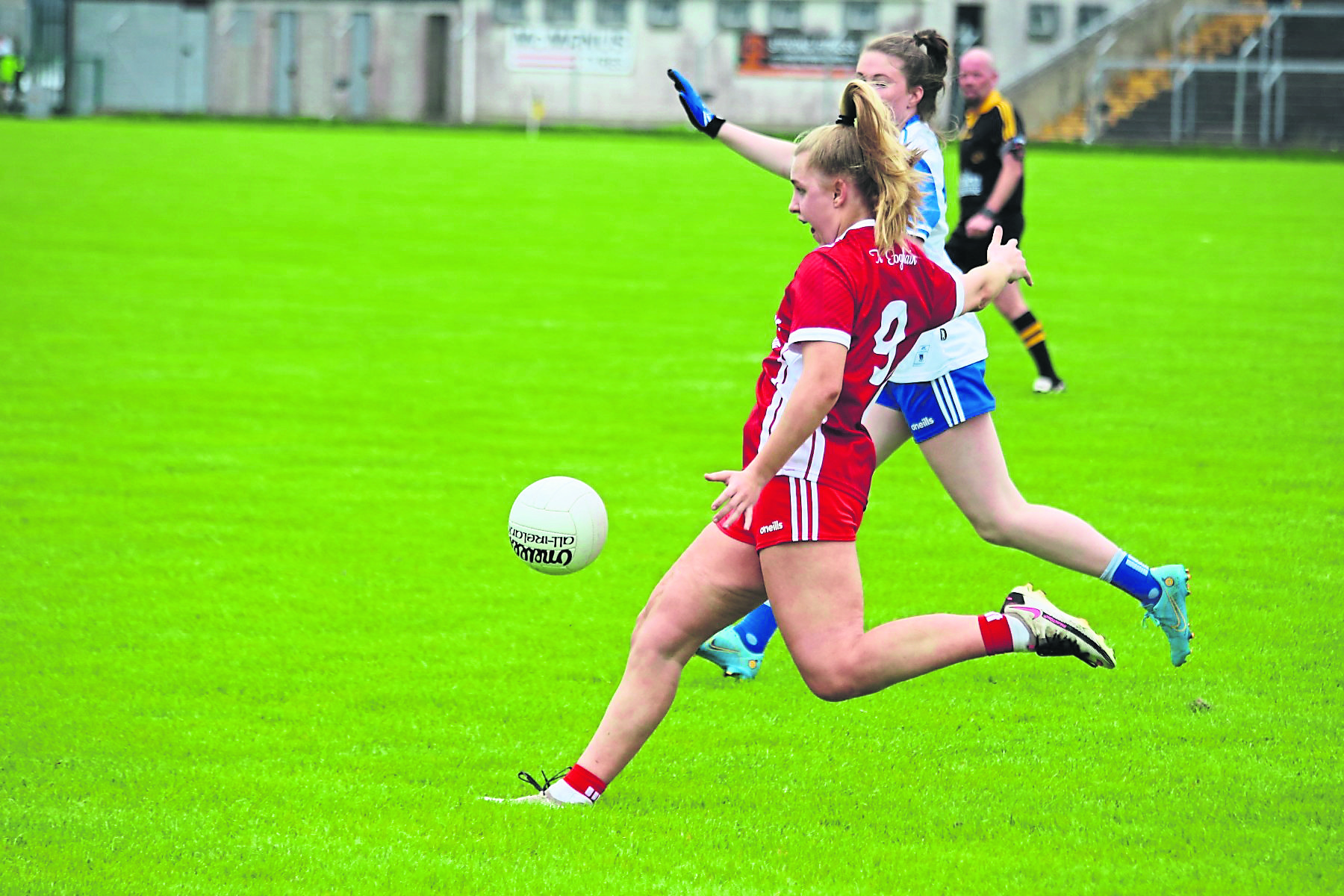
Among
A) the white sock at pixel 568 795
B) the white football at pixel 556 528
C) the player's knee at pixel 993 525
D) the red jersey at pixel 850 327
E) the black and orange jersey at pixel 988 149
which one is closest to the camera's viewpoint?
the red jersey at pixel 850 327

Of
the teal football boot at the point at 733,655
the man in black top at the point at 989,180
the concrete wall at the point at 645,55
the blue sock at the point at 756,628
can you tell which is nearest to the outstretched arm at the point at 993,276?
the blue sock at the point at 756,628

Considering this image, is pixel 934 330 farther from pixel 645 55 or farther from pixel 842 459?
pixel 645 55

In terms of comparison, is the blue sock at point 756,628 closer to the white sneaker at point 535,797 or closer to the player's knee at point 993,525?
the player's knee at point 993,525

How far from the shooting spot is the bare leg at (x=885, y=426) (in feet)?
19.7

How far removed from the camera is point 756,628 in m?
6.23

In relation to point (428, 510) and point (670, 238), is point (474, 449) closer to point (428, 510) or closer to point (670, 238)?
point (428, 510)

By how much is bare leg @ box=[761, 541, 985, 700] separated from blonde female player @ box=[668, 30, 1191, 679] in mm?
1298

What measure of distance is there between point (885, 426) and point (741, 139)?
1265 millimetres

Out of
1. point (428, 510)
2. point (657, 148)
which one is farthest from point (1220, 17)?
point (428, 510)

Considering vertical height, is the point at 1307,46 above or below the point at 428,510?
above

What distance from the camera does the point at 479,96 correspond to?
186 ft

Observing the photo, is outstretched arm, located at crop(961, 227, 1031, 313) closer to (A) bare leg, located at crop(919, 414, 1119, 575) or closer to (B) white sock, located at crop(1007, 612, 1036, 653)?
(A) bare leg, located at crop(919, 414, 1119, 575)

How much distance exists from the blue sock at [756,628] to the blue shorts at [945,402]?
103cm

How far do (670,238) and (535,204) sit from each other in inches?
166
